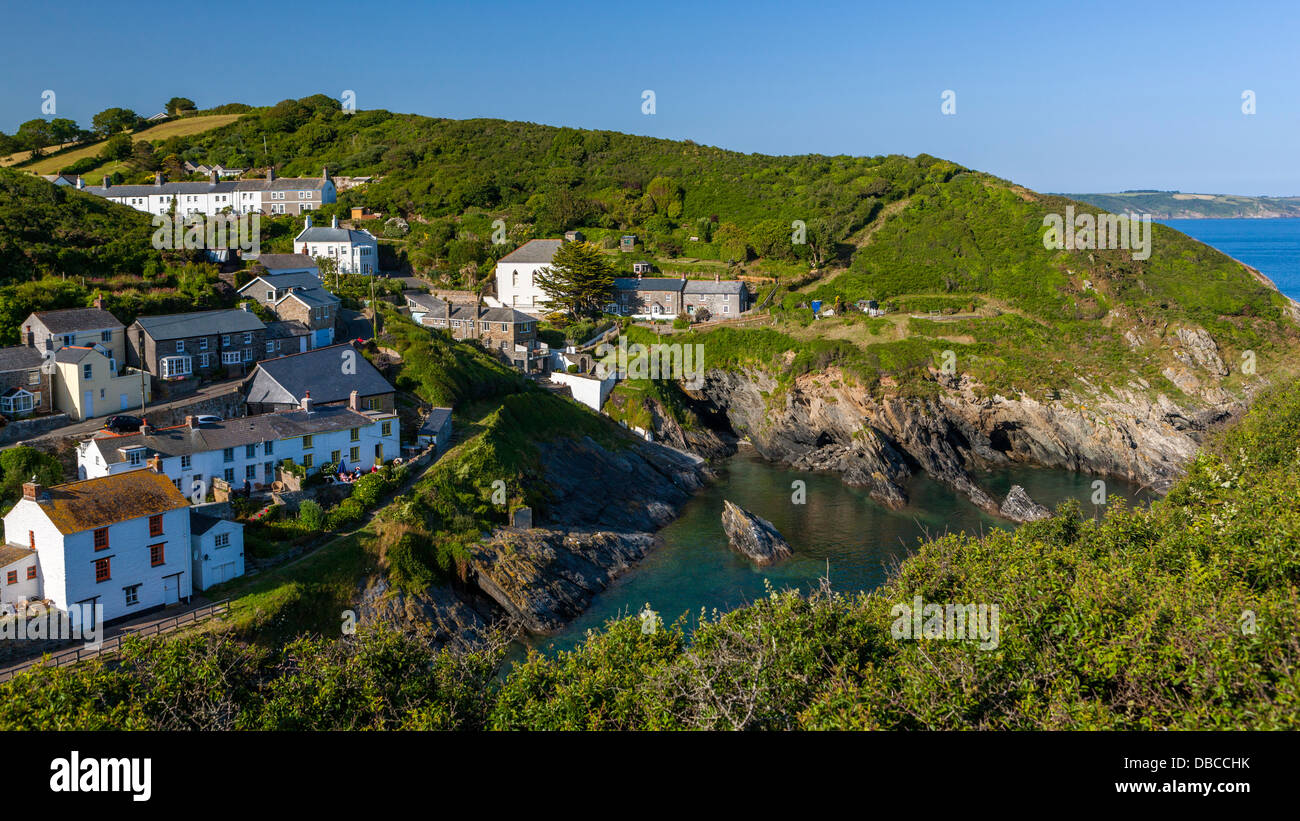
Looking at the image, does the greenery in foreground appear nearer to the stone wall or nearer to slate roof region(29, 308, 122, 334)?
the stone wall

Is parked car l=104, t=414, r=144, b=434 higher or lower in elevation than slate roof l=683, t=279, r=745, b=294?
lower

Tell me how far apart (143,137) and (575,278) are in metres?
81.7

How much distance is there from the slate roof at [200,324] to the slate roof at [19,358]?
5111 mm

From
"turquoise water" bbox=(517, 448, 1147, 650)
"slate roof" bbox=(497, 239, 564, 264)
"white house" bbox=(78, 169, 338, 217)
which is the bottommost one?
"turquoise water" bbox=(517, 448, 1147, 650)

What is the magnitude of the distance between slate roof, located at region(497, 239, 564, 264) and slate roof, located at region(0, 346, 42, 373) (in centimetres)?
4492

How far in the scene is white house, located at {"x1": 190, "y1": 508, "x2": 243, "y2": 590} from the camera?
99.2 ft

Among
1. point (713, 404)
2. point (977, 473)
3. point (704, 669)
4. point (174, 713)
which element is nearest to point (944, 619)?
point (704, 669)

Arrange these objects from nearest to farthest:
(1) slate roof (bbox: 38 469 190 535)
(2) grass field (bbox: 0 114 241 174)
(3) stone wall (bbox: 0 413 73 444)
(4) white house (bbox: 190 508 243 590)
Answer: (1) slate roof (bbox: 38 469 190 535), (4) white house (bbox: 190 508 243 590), (3) stone wall (bbox: 0 413 73 444), (2) grass field (bbox: 0 114 241 174)

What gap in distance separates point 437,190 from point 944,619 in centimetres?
9419

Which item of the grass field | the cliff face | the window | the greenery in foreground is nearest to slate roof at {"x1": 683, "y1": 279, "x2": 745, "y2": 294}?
the cliff face

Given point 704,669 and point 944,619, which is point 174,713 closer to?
point 704,669

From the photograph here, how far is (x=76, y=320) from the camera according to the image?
41.1 m

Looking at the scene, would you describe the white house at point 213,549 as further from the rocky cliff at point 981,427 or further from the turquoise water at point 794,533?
the rocky cliff at point 981,427

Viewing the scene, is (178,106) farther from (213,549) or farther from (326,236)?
(213,549)
